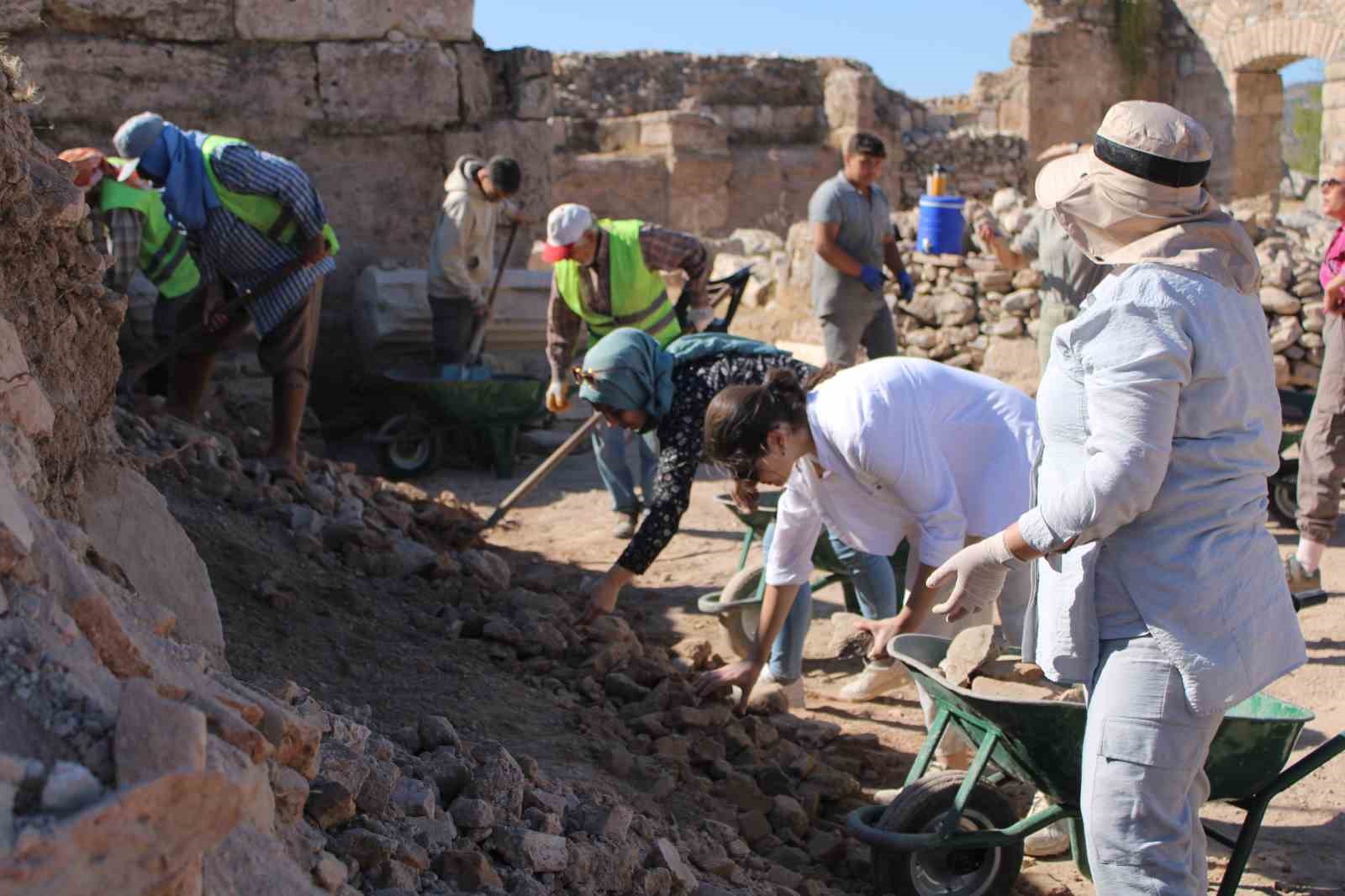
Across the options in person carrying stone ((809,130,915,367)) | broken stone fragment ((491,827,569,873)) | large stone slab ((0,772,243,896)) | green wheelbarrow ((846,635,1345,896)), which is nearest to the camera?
large stone slab ((0,772,243,896))

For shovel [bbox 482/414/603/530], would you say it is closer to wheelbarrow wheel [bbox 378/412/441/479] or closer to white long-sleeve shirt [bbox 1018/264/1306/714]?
wheelbarrow wheel [bbox 378/412/441/479]

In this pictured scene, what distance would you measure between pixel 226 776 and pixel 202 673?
0.62 metres

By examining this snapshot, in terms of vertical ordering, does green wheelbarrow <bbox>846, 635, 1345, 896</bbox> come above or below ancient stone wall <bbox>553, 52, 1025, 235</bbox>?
below

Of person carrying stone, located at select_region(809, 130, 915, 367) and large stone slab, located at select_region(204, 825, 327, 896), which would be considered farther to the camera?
person carrying stone, located at select_region(809, 130, 915, 367)

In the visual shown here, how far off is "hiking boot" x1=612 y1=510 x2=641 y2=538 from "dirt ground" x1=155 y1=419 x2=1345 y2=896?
1.24ft

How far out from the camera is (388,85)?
8.86m

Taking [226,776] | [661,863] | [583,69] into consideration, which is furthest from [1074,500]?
[583,69]

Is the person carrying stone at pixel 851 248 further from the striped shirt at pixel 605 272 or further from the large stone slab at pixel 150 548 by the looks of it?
the large stone slab at pixel 150 548

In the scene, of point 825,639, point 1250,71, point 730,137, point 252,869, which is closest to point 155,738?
point 252,869

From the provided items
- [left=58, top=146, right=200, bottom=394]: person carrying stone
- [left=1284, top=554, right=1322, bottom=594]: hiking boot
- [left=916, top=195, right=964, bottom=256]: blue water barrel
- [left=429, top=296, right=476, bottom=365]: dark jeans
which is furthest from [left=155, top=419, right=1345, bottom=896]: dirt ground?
[left=916, top=195, right=964, bottom=256]: blue water barrel

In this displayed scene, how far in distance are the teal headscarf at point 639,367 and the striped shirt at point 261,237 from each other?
2.20 m

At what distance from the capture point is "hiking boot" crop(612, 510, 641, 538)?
23.2 feet

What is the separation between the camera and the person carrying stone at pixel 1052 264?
248 inches

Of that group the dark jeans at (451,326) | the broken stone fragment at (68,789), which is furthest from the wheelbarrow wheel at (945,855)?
the dark jeans at (451,326)
